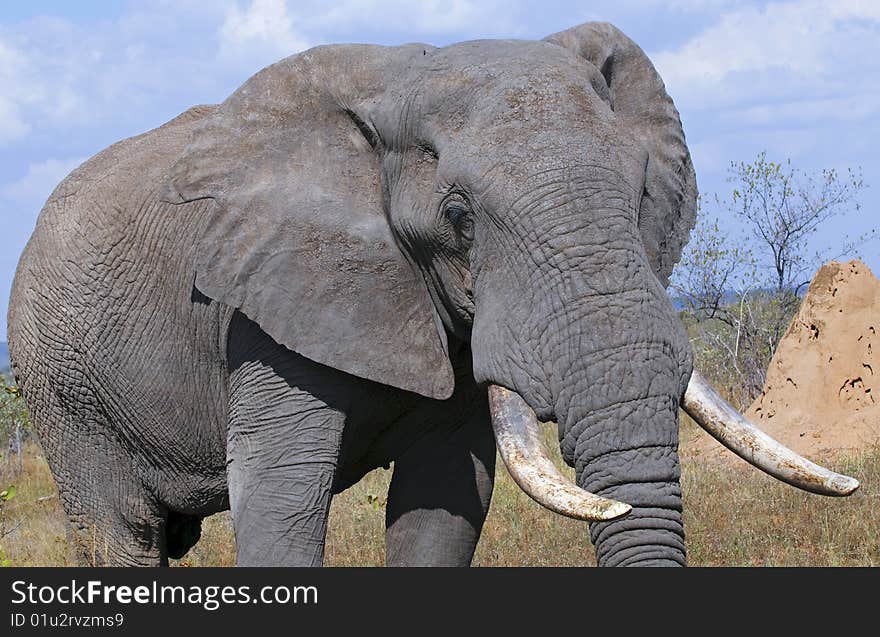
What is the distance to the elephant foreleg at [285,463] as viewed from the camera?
14.6 ft

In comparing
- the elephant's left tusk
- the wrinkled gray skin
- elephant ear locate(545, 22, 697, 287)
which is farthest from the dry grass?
the elephant's left tusk

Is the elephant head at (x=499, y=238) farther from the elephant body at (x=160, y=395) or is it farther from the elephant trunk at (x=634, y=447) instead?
the elephant body at (x=160, y=395)

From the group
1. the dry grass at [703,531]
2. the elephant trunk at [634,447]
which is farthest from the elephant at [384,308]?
the dry grass at [703,531]

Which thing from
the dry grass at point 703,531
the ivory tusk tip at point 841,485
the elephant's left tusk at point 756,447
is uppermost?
the dry grass at point 703,531

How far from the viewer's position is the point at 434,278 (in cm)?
421

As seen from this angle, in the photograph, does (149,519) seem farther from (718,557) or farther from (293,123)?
(718,557)

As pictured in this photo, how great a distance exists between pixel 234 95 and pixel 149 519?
213 centimetres

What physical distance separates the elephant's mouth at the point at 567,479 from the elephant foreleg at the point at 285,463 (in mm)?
810

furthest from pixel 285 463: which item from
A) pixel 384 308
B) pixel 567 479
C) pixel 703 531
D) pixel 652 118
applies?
pixel 703 531

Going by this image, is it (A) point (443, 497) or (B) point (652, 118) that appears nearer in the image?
(B) point (652, 118)

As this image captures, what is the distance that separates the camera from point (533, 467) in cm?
371

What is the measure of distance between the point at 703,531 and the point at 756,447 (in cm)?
398

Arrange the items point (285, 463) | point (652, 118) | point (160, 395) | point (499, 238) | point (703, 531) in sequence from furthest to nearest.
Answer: point (703, 531)
point (160, 395)
point (652, 118)
point (285, 463)
point (499, 238)

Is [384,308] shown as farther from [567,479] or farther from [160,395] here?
[160,395]
